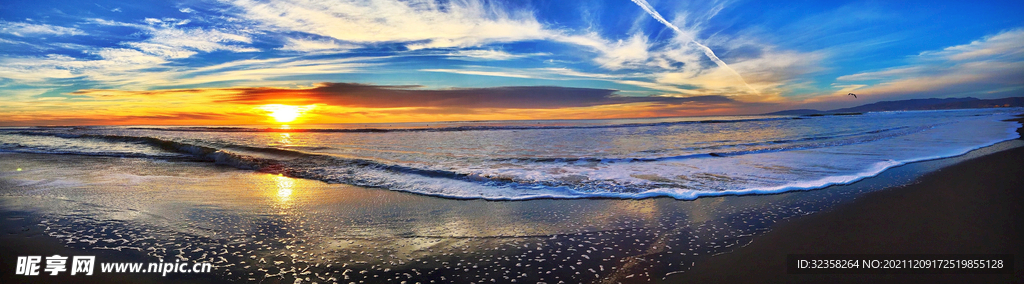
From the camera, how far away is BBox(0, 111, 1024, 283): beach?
10.5ft

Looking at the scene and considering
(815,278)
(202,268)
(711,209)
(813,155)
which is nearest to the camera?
(815,278)

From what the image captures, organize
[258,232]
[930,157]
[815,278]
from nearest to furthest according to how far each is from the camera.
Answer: [815,278], [258,232], [930,157]

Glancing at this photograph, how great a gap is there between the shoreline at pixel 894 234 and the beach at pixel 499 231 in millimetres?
19

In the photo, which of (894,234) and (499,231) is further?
(499,231)

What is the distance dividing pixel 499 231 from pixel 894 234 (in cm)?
383

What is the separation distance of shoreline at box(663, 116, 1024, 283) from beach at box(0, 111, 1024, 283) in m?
0.02

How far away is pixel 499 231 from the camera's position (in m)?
4.34

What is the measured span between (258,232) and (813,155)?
484 inches

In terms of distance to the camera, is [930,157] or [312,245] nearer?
[312,245]

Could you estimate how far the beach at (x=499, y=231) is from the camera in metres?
3.21

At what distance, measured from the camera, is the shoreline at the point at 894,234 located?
312 centimetres

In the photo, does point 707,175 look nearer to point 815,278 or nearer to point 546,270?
point 815,278

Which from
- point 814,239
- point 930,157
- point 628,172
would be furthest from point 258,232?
point 930,157

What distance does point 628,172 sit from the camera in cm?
848
